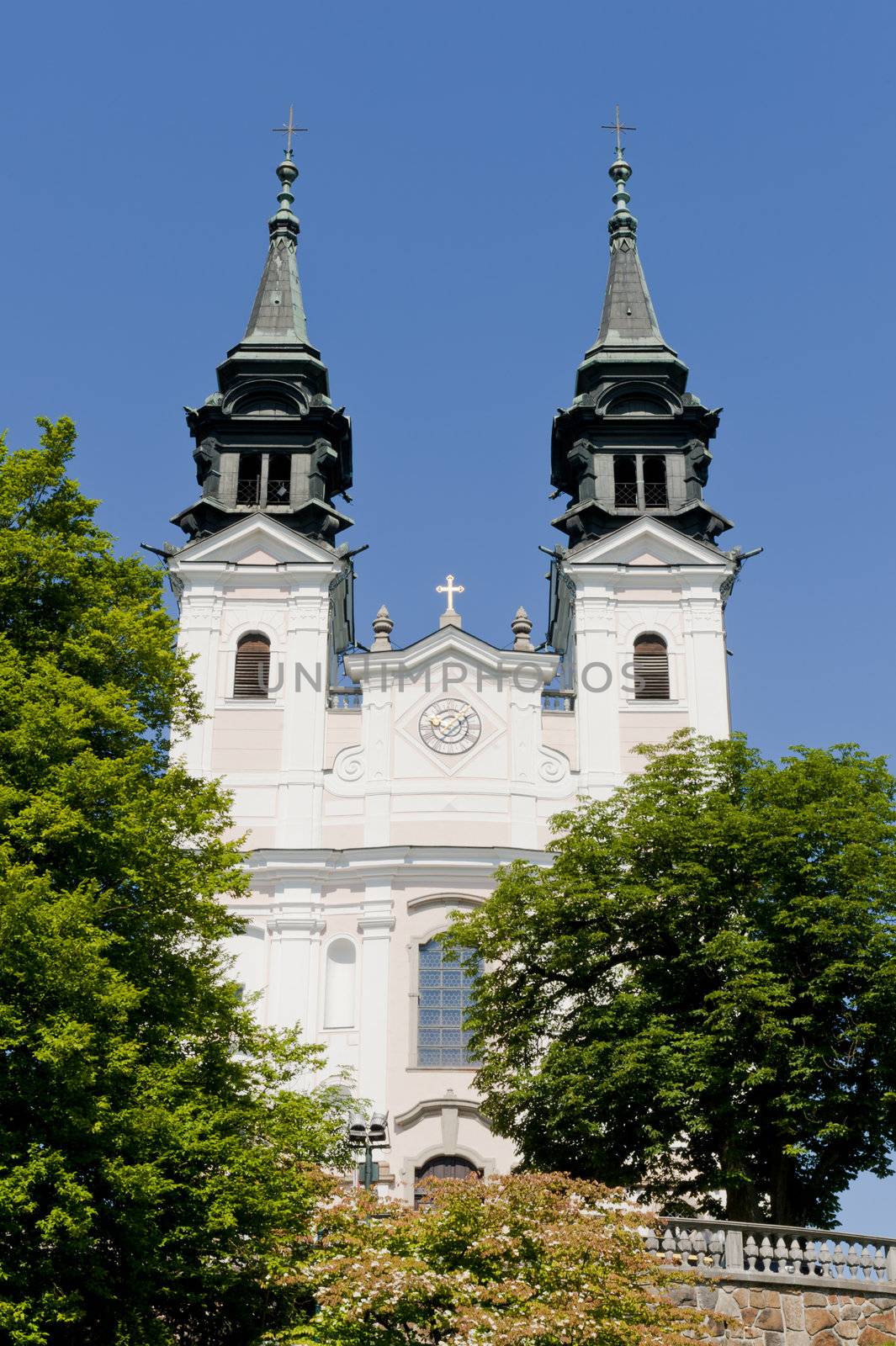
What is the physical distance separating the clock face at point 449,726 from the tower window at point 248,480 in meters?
6.72

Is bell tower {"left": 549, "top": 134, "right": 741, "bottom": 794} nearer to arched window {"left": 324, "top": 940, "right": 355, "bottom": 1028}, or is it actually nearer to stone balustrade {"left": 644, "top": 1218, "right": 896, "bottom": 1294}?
arched window {"left": 324, "top": 940, "right": 355, "bottom": 1028}

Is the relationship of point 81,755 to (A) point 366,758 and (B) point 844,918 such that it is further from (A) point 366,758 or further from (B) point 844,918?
(A) point 366,758

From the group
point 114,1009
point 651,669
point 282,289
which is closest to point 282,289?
point 282,289

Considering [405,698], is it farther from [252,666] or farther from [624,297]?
[624,297]

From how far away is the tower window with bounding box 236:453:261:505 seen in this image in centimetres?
3719

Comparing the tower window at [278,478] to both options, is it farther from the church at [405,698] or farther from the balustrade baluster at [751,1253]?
the balustrade baluster at [751,1253]

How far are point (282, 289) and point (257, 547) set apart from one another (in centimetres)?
892

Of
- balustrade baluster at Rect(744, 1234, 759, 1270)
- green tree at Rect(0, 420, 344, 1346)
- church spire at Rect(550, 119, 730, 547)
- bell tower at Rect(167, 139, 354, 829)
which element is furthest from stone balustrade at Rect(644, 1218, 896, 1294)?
church spire at Rect(550, 119, 730, 547)

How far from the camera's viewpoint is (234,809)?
33312 millimetres

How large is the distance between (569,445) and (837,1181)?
20.4 meters

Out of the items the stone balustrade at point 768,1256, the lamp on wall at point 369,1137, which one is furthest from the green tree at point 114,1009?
the stone balustrade at point 768,1256

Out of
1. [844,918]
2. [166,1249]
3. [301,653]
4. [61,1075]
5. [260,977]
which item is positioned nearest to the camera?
[61,1075]

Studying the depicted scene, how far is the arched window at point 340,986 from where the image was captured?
104 feet

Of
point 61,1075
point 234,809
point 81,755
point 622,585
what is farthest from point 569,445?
point 61,1075
